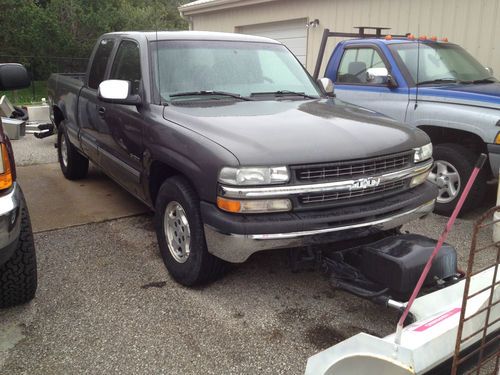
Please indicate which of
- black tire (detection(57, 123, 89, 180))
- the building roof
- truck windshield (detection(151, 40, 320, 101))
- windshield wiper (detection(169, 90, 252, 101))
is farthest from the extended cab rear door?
the building roof

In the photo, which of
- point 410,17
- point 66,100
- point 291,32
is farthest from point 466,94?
point 291,32

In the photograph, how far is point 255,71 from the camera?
13.9ft

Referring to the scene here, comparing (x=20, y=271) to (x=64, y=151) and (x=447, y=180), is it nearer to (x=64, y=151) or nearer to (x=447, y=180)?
→ (x=64, y=151)

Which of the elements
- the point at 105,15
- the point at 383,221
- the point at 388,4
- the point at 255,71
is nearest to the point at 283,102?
the point at 255,71

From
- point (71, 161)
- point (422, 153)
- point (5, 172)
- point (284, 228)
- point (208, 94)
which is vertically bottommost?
point (71, 161)

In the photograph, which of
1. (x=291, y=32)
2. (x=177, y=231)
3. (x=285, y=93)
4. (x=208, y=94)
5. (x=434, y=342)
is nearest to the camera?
(x=434, y=342)

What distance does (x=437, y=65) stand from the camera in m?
5.80

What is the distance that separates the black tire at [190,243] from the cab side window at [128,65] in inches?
42.2

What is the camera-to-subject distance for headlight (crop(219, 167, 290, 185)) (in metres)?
2.79

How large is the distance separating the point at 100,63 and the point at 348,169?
328cm

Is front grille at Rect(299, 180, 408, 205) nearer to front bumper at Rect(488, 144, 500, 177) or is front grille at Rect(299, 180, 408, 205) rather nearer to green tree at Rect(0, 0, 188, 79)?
front bumper at Rect(488, 144, 500, 177)

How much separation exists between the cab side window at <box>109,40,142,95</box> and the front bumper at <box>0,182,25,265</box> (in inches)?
62.5

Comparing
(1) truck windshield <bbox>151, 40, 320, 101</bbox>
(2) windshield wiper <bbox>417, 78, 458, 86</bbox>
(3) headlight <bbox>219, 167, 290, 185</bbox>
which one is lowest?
(3) headlight <bbox>219, 167, 290, 185</bbox>

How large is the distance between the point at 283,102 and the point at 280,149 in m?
1.13
